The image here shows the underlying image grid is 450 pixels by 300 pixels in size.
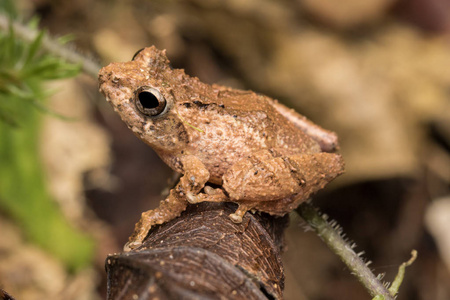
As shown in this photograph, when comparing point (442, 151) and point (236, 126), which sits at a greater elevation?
point (442, 151)

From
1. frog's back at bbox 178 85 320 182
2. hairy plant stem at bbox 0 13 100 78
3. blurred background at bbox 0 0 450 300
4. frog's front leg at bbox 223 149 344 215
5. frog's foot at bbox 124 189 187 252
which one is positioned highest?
blurred background at bbox 0 0 450 300

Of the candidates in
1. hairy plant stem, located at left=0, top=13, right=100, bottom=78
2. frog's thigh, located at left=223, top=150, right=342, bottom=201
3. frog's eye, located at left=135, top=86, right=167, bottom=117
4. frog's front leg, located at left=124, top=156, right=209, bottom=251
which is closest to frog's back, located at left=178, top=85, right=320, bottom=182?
frog's thigh, located at left=223, top=150, right=342, bottom=201

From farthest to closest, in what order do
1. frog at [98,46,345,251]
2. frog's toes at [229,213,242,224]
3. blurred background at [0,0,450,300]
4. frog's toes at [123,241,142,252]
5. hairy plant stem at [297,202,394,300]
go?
blurred background at [0,0,450,300]
frog at [98,46,345,251]
hairy plant stem at [297,202,394,300]
frog's toes at [123,241,142,252]
frog's toes at [229,213,242,224]

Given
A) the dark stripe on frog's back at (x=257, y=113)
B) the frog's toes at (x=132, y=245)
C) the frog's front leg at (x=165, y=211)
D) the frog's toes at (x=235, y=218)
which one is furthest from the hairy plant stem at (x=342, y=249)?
the frog's toes at (x=132, y=245)

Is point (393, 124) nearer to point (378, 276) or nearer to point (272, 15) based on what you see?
point (272, 15)

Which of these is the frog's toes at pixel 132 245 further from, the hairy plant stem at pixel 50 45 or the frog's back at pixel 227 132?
the hairy plant stem at pixel 50 45

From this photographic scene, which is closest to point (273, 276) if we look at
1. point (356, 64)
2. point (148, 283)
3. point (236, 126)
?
point (148, 283)

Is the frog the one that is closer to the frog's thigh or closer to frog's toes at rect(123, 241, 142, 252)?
the frog's thigh
